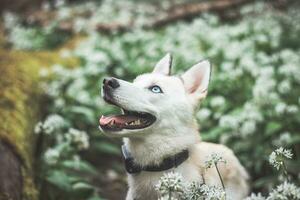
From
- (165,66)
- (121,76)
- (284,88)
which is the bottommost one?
(165,66)

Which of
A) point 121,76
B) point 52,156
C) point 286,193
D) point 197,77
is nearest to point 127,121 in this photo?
point 197,77

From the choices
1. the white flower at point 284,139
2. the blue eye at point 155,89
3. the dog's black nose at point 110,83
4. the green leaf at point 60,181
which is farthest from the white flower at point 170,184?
the white flower at point 284,139

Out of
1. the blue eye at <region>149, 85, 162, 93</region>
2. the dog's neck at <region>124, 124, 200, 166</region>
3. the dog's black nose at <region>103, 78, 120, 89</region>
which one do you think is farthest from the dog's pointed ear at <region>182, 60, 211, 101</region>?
the dog's black nose at <region>103, 78, 120, 89</region>

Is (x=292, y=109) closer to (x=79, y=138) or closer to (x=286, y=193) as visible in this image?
(x=79, y=138)

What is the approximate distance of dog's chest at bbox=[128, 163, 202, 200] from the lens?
384 cm

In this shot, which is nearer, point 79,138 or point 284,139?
point 79,138

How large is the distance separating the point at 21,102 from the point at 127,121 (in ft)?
9.03

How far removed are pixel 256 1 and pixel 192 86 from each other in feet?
26.8

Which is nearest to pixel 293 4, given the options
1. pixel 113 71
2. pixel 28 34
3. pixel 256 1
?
pixel 256 1

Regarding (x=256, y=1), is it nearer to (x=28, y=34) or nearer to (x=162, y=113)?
(x=28, y=34)

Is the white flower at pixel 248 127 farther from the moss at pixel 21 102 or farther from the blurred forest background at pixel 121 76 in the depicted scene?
the moss at pixel 21 102

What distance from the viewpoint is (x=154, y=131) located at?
386 centimetres

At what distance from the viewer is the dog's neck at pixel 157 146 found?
3.86m

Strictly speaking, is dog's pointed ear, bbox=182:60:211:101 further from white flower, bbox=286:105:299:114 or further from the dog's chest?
white flower, bbox=286:105:299:114
